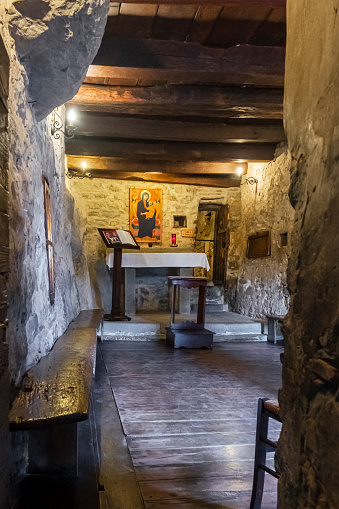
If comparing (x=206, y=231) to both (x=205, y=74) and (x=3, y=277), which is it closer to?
Answer: (x=205, y=74)

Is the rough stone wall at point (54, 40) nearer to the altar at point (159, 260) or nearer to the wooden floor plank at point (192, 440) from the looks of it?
the wooden floor plank at point (192, 440)

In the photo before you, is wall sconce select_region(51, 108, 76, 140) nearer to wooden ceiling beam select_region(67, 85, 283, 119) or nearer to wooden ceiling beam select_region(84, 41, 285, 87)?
wooden ceiling beam select_region(67, 85, 283, 119)

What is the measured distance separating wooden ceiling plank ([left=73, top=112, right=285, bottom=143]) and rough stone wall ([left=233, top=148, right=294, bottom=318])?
0.66 m

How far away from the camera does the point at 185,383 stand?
4.09 m

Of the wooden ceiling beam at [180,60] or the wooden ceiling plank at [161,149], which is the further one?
the wooden ceiling plank at [161,149]

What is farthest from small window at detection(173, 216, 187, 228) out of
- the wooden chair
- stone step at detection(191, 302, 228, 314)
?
the wooden chair

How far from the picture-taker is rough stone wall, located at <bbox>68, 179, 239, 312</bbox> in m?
8.45

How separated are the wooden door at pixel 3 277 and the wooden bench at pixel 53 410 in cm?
10

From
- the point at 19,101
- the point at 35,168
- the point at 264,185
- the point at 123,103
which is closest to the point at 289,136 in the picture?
the point at 19,101

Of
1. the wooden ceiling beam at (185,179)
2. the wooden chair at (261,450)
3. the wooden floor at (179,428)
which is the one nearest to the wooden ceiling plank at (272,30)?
the wooden chair at (261,450)

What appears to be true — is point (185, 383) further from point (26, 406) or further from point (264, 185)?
point (264, 185)

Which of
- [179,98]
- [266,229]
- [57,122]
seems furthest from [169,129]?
[266,229]

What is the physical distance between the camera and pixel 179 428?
296 cm

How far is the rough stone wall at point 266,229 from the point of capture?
6.52 m
